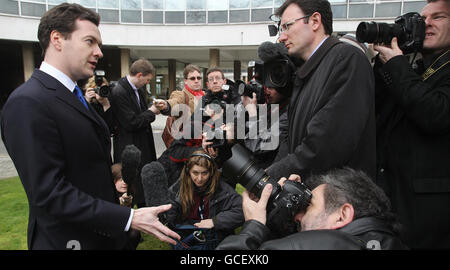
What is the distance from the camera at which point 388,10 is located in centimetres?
1314

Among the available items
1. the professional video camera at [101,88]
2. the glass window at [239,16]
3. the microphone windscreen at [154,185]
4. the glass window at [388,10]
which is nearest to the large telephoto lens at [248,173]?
the microphone windscreen at [154,185]

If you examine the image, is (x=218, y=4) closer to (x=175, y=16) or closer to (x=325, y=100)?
(x=175, y=16)

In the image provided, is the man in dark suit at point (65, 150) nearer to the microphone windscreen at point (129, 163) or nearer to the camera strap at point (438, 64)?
the microphone windscreen at point (129, 163)

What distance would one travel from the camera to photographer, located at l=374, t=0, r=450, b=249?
164 cm

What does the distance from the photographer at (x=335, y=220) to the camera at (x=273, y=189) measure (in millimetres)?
50

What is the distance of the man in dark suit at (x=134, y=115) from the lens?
138 inches

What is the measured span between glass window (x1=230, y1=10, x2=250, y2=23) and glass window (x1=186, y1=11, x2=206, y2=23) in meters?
1.48

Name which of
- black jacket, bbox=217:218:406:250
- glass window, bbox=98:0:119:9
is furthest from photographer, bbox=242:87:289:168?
glass window, bbox=98:0:119:9

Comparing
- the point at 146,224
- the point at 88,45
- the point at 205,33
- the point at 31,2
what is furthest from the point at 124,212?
the point at 31,2

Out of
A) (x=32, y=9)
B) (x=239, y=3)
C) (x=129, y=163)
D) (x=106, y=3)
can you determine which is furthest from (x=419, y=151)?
(x=32, y=9)

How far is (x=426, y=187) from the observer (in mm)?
1745

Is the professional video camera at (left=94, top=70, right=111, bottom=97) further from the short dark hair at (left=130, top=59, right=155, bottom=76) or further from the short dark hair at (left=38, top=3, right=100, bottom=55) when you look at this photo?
the short dark hair at (left=38, top=3, right=100, bottom=55)

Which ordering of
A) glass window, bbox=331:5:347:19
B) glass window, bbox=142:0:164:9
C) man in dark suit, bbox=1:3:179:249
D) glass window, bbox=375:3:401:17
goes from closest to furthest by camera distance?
man in dark suit, bbox=1:3:179:249 → glass window, bbox=375:3:401:17 → glass window, bbox=331:5:347:19 → glass window, bbox=142:0:164:9

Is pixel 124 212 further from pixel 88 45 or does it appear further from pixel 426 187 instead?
pixel 426 187
